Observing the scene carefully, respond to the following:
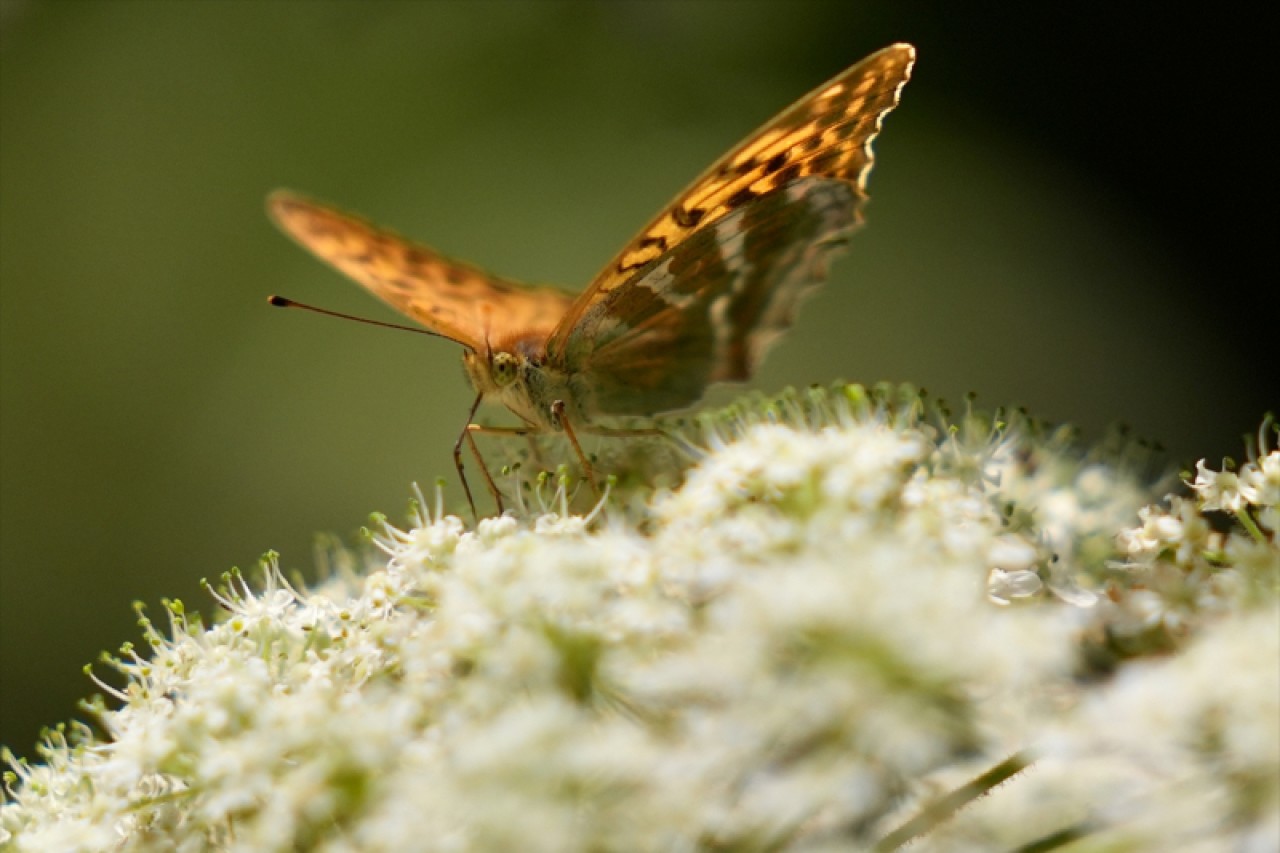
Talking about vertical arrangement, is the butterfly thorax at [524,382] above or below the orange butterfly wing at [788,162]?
below

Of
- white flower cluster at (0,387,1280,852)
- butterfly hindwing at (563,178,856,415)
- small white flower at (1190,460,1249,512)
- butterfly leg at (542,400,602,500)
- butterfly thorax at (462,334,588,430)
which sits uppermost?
butterfly hindwing at (563,178,856,415)

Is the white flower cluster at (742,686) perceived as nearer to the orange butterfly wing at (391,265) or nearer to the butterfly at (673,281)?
the butterfly at (673,281)

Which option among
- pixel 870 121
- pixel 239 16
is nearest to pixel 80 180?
pixel 239 16

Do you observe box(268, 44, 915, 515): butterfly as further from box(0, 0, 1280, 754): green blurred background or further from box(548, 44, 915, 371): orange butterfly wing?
box(0, 0, 1280, 754): green blurred background

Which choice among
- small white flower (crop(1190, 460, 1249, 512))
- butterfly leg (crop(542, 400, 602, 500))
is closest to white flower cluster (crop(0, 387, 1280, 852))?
small white flower (crop(1190, 460, 1249, 512))

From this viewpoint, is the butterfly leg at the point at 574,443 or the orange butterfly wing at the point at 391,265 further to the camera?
the orange butterfly wing at the point at 391,265

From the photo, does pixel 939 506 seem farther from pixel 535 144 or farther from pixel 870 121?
pixel 535 144

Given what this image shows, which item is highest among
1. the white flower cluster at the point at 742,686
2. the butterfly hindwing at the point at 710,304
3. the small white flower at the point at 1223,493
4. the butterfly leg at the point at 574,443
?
the butterfly hindwing at the point at 710,304

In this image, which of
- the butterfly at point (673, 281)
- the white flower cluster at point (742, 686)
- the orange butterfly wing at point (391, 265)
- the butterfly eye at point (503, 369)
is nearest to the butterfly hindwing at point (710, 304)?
the butterfly at point (673, 281)

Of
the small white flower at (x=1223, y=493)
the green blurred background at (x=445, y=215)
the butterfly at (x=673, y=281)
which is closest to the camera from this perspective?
the small white flower at (x=1223, y=493)
